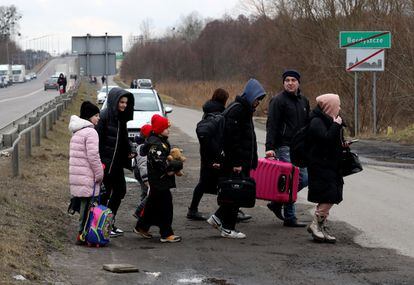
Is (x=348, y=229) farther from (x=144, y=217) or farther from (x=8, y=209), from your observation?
(x=8, y=209)

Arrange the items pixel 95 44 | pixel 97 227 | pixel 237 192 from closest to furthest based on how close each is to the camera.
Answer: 1. pixel 97 227
2. pixel 237 192
3. pixel 95 44

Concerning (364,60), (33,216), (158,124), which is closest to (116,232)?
(33,216)

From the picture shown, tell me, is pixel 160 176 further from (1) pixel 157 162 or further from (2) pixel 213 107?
(2) pixel 213 107

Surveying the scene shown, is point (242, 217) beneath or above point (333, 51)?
beneath

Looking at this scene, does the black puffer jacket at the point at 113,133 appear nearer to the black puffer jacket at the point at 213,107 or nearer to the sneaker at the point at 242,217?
the black puffer jacket at the point at 213,107

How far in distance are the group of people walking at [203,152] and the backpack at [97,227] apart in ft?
0.41

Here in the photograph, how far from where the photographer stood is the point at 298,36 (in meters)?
41.9

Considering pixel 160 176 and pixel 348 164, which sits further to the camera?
pixel 160 176

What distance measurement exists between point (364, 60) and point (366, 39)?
2.31ft

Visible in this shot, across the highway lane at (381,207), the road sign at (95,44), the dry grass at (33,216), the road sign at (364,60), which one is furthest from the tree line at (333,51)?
the dry grass at (33,216)

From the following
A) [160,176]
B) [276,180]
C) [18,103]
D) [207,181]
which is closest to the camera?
[160,176]

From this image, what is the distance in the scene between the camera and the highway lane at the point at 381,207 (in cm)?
963

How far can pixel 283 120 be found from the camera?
34.0ft

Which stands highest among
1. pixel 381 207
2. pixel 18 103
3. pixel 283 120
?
pixel 283 120
